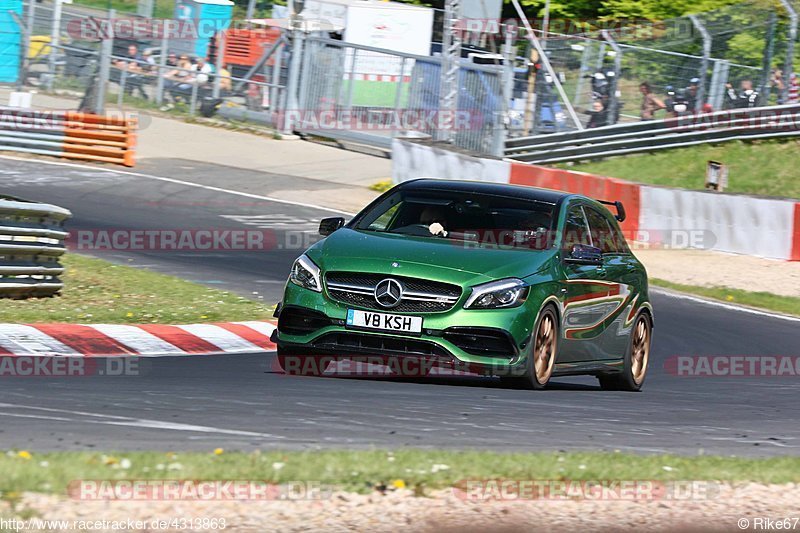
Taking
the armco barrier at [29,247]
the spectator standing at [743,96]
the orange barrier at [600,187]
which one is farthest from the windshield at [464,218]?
the spectator standing at [743,96]

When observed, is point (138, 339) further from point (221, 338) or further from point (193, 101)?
point (193, 101)

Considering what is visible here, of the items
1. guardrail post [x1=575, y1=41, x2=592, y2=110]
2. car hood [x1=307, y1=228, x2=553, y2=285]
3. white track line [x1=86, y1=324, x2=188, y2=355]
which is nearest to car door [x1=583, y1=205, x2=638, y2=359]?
car hood [x1=307, y1=228, x2=553, y2=285]

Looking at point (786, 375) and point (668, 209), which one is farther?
point (668, 209)

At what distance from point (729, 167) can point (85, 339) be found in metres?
18.6

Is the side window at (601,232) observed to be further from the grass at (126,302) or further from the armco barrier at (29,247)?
the armco barrier at (29,247)

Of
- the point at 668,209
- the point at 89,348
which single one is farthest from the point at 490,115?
the point at 89,348

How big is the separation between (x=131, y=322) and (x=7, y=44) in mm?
22492

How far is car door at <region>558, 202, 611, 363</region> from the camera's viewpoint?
32.0 ft

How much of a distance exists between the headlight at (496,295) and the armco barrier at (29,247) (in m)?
4.71

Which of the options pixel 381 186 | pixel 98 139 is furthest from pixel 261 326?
pixel 98 139

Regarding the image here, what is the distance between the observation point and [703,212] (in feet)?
70.6

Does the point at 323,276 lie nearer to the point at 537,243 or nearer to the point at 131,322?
the point at 537,243

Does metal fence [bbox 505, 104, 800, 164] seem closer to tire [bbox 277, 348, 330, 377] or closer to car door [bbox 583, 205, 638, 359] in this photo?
car door [bbox 583, 205, 638, 359]

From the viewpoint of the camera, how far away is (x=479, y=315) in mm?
8930
